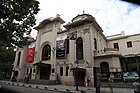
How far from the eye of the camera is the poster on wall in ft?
83.4

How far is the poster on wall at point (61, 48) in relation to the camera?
→ 25.4m

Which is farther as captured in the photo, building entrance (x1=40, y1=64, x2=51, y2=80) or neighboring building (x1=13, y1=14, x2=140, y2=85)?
building entrance (x1=40, y1=64, x2=51, y2=80)

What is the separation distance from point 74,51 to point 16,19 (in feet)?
48.3

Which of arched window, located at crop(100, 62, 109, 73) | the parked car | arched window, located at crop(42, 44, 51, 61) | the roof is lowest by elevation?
the parked car

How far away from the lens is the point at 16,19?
35.4 feet

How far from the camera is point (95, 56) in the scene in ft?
73.8

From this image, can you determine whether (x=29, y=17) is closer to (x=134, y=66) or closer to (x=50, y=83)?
(x=50, y=83)

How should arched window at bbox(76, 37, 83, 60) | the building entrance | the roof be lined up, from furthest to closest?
the roof
the building entrance
arched window at bbox(76, 37, 83, 60)

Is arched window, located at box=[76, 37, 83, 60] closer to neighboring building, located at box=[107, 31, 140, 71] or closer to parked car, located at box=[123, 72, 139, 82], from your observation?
neighboring building, located at box=[107, 31, 140, 71]

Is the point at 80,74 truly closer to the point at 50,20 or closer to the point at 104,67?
the point at 104,67

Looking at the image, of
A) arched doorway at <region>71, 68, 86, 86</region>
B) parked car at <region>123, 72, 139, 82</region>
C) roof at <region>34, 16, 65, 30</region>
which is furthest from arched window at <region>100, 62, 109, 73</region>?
roof at <region>34, 16, 65, 30</region>

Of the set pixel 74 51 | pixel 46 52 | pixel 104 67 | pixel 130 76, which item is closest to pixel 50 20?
pixel 46 52

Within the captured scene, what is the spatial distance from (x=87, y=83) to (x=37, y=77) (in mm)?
11904

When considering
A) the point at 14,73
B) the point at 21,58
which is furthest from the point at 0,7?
the point at 14,73
